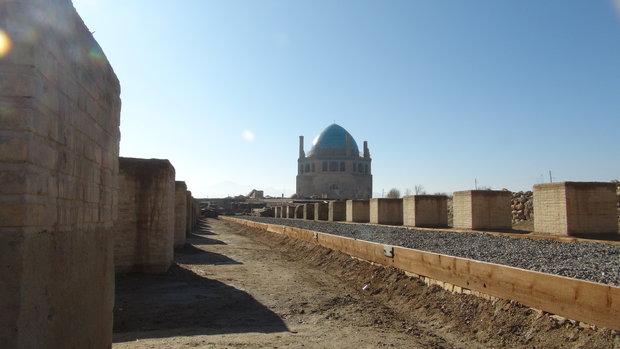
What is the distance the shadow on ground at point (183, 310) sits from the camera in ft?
18.7

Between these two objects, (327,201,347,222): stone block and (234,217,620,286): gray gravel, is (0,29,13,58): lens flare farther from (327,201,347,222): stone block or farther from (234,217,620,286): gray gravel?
(327,201,347,222): stone block

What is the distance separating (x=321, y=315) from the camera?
21.0ft

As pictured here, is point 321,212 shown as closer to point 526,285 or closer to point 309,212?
point 309,212

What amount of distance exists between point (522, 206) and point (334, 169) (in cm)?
5899

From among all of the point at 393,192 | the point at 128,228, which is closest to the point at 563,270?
the point at 128,228

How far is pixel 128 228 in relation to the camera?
30.0ft

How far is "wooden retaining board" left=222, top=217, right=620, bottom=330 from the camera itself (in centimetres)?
398

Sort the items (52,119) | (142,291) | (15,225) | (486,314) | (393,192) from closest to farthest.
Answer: (15,225)
(52,119)
(486,314)
(142,291)
(393,192)

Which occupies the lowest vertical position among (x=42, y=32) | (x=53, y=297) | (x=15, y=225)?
(x=53, y=297)

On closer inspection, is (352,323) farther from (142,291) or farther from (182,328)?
(142,291)

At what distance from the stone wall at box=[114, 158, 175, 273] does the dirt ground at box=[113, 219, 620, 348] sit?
0.34 m

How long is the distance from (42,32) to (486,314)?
5021 millimetres

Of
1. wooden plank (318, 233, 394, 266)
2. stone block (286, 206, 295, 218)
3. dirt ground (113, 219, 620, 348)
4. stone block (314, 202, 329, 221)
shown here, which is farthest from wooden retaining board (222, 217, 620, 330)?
stone block (286, 206, 295, 218)

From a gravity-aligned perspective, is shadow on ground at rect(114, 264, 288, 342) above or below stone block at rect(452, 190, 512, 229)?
below
